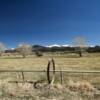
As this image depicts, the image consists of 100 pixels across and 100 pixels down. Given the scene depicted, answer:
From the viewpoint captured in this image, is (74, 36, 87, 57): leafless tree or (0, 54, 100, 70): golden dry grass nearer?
(0, 54, 100, 70): golden dry grass

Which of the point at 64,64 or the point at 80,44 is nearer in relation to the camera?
the point at 64,64

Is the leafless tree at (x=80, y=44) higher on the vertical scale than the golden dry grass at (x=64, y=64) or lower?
higher

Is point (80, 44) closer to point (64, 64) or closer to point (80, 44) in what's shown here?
point (80, 44)

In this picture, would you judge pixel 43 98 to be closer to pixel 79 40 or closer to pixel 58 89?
pixel 58 89

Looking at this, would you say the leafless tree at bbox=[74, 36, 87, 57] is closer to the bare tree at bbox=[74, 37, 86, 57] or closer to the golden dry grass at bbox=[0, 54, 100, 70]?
the bare tree at bbox=[74, 37, 86, 57]

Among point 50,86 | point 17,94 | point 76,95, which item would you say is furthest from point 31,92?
point 76,95

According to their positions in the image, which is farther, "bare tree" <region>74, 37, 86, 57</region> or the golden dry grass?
"bare tree" <region>74, 37, 86, 57</region>

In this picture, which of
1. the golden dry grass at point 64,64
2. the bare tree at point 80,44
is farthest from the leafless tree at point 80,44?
the golden dry grass at point 64,64

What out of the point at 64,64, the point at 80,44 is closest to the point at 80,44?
the point at 80,44

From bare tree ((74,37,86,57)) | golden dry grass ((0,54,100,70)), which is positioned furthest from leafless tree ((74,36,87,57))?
golden dry grass ((0,54,100,70))

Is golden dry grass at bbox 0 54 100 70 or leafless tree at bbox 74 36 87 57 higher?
leafless tree at bbox 74 36 87 57

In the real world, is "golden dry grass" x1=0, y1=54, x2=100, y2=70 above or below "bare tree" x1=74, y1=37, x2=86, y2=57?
below

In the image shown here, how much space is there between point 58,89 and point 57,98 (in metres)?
1.56

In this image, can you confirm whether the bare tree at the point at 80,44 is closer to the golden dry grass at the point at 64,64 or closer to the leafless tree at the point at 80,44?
the leafless tree at the point at 80,44
